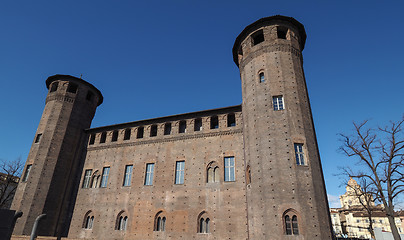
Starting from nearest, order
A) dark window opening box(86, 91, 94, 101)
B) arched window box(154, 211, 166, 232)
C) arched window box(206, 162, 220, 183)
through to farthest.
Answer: arched window box(154, 211, 166, 232)
arched window box(206, 162, 220, 183)
dark window opening box(86, 91, 94, 101)

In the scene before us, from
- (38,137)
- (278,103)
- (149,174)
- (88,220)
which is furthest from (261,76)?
(38,137)

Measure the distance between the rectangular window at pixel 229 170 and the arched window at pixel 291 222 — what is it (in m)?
4.75

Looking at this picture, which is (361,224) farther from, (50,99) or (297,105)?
Result: (50,99)

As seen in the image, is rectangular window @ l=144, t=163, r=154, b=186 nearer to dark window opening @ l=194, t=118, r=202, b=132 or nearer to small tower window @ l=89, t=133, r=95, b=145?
dark window opening @ l=194, t=118, r=202, b=132

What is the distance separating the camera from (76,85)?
950 inches

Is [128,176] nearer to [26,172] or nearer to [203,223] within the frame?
[203,223]

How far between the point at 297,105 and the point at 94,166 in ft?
57.2

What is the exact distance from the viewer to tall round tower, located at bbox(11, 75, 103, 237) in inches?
750

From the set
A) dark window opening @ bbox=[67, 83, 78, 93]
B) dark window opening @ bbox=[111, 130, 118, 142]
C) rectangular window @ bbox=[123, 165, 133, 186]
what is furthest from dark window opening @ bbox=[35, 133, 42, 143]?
rectangular window @ bbox=[123, 165, 133, 186]

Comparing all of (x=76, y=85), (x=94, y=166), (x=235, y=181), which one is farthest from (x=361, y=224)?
(x=76, y=85)

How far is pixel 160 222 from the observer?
1703 centimetres

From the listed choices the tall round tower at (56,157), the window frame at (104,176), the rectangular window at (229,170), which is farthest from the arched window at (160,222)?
the tall round tower at (56,157)

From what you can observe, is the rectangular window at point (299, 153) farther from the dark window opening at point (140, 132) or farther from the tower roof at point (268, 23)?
the dark window opening at point (140, 132)

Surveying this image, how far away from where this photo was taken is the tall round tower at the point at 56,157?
1906 centimetres
